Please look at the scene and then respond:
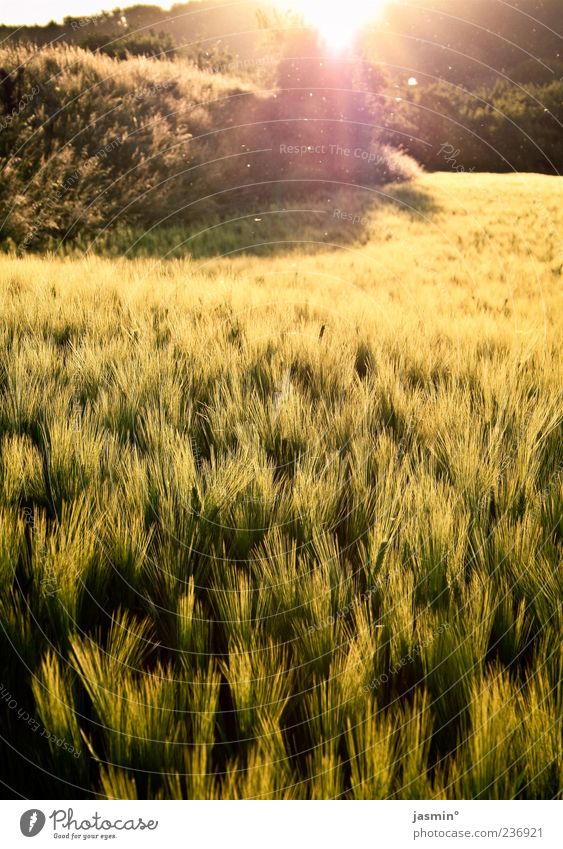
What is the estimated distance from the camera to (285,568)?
946 mm

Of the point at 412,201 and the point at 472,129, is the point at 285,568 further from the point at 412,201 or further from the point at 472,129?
the point at 472,129

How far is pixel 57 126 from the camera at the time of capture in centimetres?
726

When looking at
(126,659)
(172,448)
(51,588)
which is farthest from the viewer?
(172,448)

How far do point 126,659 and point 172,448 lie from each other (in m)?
0.53
